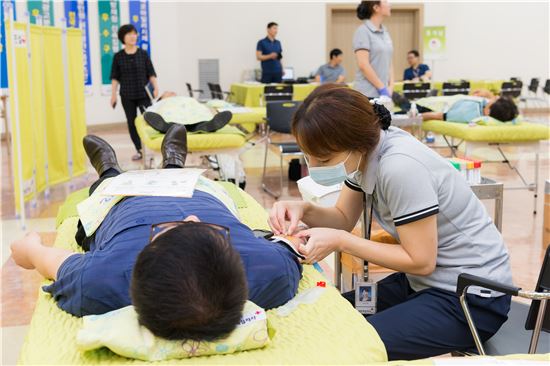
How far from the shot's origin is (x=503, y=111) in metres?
4.87

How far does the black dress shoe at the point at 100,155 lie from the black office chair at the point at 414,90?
6633 millimetres

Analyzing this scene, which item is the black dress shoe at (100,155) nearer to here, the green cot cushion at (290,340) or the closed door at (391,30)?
the green cot cushion at (290,340)

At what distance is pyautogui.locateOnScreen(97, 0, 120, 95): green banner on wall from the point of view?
31.2 feet

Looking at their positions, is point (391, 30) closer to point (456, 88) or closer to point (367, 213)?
point (456, 88)

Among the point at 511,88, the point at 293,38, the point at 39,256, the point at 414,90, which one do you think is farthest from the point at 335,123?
the point at 293,38

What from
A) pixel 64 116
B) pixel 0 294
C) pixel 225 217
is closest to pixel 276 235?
pixel 225 217

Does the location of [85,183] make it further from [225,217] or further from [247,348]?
[247,348]

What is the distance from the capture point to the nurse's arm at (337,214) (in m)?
1.92

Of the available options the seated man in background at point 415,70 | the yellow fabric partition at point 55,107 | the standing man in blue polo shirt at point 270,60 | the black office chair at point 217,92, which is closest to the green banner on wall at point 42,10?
the black office chair at point 217,92

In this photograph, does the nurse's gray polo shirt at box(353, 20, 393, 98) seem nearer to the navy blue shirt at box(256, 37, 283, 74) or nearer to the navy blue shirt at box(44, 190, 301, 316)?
the navy blue shirt at box(44, 190, 301, 316)

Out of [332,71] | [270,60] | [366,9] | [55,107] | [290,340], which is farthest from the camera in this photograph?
[270,60]

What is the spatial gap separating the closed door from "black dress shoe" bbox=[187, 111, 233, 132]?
7303 mm

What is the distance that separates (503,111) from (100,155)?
3182mm

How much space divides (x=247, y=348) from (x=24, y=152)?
138 inches
